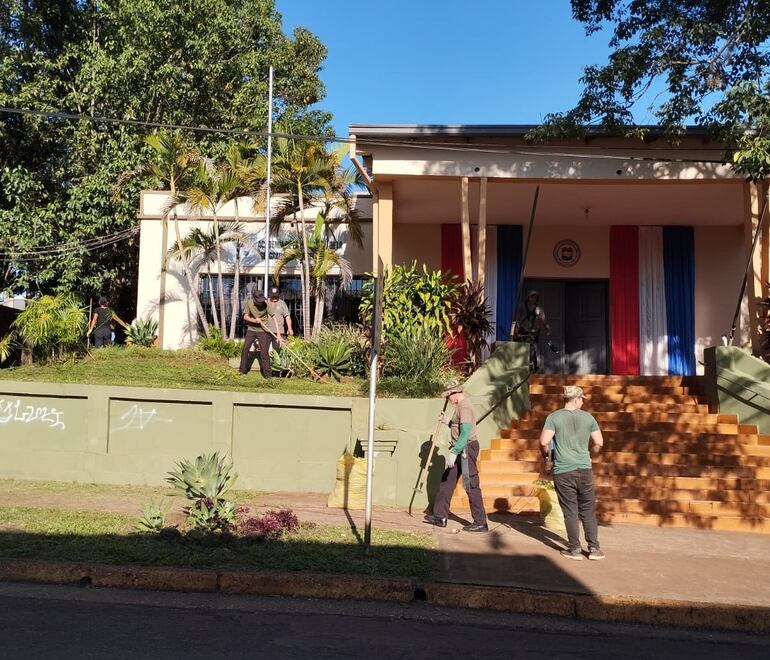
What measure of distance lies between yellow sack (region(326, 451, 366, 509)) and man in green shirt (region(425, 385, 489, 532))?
114 centimetres

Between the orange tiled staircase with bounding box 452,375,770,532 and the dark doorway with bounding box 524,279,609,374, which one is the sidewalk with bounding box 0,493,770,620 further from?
the dark doorway with bounding box 524,279,609,374

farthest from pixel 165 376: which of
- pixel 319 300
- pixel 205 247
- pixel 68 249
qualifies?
pixel 68 249

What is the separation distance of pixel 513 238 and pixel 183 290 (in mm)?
7826

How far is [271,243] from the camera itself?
17.5m

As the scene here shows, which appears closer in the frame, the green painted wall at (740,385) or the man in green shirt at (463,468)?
the man in green shirt at (463,468)

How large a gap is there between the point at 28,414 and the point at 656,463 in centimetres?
860

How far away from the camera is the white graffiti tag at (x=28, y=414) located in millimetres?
10430

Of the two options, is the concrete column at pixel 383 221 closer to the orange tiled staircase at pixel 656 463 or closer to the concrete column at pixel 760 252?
the orange tiled staircase at pixel 656 463

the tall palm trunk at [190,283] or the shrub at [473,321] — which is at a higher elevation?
the tall palm trunk at [190,283]

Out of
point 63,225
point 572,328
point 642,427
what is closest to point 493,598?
point 642,427

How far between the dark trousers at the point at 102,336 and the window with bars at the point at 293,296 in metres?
2.50

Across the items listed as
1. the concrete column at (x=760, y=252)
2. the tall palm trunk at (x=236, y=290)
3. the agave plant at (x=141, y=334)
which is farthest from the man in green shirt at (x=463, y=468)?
the agave plant at (x=141, y=334)

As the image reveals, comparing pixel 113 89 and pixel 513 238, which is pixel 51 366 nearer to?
pixel 513 238

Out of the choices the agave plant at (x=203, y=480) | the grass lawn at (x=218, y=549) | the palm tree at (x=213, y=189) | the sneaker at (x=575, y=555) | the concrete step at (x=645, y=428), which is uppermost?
the palm tree at (x=213, y=189)
